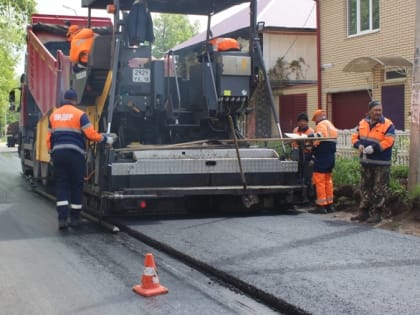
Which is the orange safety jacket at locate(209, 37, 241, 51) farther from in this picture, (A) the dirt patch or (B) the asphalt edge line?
(B) the asphalt edge line

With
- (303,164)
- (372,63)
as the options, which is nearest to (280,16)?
(372,63)

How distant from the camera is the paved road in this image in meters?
4.71

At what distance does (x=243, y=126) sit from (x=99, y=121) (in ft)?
7.53

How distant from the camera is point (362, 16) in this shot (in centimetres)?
1662

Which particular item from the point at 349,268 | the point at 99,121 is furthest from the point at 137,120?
the point at 349,268

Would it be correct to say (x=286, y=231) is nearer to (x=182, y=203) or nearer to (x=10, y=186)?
(x=182, y=203)

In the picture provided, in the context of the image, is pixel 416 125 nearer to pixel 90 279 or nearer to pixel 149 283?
pixel 149 283

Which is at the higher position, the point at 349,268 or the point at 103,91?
the point at 103,91

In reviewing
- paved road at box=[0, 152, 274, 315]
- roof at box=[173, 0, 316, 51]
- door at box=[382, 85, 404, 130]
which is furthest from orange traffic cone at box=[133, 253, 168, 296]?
roof at box=[173, 0, 316, 51]

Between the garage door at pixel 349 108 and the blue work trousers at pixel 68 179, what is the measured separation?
1052cm

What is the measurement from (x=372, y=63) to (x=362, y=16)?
194 centimetres

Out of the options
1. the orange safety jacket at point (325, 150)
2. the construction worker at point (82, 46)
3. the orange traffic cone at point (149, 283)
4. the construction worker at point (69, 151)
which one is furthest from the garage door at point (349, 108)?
the orange traffic cone at point (149, 283)

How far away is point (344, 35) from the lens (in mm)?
17172

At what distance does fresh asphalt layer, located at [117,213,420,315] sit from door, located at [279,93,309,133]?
471 inches
